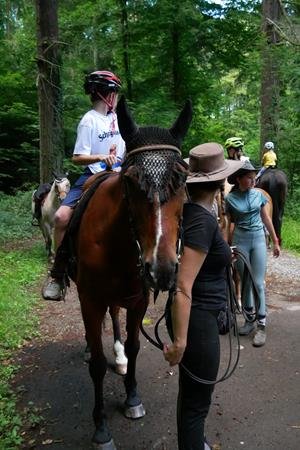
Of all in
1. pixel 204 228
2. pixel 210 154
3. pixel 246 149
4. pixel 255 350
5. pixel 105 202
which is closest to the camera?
pixel 204 228

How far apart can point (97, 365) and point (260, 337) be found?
2.44 meters

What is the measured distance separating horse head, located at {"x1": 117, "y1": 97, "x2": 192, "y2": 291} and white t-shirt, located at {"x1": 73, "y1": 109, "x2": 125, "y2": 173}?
1.63 meters

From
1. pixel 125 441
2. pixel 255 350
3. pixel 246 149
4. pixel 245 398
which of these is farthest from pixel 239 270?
pixel 246 149

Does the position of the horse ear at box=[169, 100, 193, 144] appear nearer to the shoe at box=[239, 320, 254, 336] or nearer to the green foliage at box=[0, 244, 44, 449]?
the green foliage at box=[0, 244, 44, 449]

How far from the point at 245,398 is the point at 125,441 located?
1223mm

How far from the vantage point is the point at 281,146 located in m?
14.5

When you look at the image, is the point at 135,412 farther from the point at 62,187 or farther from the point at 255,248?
the point at 62,187

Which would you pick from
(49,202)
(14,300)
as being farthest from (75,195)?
(49,202)

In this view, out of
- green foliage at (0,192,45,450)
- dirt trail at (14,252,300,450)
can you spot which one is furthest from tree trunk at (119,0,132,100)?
dirt trail at (14,252,300,450)

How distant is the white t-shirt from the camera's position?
4.05 m

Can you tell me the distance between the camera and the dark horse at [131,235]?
7.25ft

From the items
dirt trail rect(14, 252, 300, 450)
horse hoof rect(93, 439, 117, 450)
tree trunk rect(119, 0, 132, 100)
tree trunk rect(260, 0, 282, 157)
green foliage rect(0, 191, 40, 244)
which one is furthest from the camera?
tree trunk rect(119, 0, 132, 100)

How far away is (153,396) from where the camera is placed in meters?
4.15

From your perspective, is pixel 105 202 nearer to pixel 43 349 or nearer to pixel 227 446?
pixel 227 446
